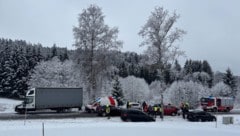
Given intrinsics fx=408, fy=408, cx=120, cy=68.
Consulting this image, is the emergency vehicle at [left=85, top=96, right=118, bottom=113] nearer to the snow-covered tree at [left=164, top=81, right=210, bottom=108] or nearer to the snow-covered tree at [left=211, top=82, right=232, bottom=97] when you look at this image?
the snow-covered tree at [left=164, top=81, right=210, bottom=108]

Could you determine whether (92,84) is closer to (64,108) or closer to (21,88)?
(64,108)

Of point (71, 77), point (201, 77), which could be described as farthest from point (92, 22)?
point (201, 77)

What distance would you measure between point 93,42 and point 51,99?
29.1ft

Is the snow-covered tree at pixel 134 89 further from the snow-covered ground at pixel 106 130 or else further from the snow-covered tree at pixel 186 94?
the snow-covered ground at pixel 106 130

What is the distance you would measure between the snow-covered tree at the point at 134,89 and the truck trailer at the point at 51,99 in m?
70.1

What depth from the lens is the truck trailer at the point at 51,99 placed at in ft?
162

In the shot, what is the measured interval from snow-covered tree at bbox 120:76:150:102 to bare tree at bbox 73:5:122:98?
70.8m

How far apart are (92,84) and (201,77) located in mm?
105749

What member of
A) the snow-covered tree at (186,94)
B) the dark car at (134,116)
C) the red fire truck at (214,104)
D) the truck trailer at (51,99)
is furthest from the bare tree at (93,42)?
the snow-covered tree at (186,94)

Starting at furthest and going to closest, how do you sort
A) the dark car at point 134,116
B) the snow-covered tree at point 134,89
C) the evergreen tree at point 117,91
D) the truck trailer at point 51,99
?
the snow-covered tree at point 134,89 → the evergreen tree at point 117,91 → the truck trailer at point 51,99 → the dark car at point 134,116

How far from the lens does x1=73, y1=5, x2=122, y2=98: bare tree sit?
168 ft

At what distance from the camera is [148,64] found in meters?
44.6

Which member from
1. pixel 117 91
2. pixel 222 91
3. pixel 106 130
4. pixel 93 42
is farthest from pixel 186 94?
pixel 106 130

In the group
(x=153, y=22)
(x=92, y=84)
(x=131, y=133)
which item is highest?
(x=153, y=22)
